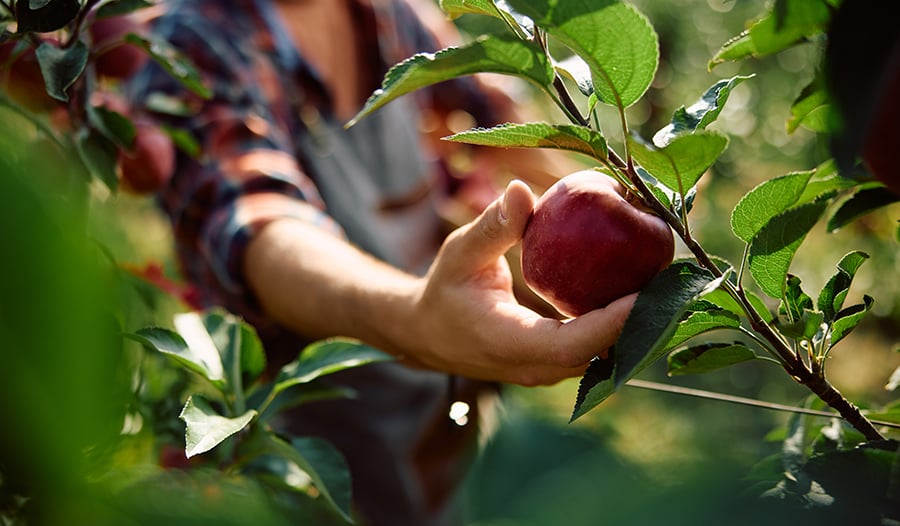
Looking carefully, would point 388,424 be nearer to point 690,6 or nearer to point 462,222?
point 462,222

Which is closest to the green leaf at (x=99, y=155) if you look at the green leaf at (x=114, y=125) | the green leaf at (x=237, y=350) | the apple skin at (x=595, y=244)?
the green leaf at (x=114, y=125)

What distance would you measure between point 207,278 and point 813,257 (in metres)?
1.67

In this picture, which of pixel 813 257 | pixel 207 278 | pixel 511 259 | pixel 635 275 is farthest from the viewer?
pixel 813 257

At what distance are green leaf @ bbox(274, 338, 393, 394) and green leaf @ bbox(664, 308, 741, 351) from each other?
0.72 feet

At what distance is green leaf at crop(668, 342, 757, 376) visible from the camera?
0.40 m

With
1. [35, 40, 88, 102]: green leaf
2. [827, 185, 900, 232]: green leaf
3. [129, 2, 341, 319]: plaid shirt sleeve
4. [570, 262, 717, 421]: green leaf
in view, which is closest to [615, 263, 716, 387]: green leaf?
[570, 262, 717, 421]: green leaf

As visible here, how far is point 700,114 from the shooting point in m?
0.36

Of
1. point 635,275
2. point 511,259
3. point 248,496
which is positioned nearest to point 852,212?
point 635,275

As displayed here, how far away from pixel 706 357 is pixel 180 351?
322 mm

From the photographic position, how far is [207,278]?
37.4 inches

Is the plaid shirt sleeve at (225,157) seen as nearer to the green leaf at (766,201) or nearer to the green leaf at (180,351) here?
the green leaf at (180,351)

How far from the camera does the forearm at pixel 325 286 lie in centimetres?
59

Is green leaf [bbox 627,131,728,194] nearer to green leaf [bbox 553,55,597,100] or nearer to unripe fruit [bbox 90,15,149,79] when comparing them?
green leaf [bbox 553,55,597,100]

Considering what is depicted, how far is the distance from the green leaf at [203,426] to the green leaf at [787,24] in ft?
1.08
